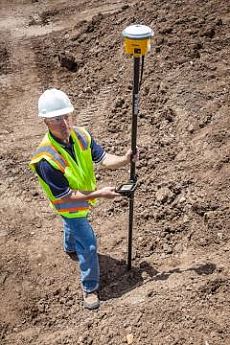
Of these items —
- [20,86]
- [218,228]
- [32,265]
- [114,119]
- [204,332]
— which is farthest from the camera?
[20,86]

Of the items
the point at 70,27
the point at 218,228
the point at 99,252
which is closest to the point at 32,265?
the point at 99,252

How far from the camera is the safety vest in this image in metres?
4.27

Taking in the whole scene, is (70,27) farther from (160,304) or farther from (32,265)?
(160,304)

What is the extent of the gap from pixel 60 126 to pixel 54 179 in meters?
0.47

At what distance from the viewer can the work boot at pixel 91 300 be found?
488 centimetres

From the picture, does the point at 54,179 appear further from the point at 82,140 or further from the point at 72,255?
the point at 72,255

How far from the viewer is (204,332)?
4.06 meters

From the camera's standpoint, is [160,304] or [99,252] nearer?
[160,304]

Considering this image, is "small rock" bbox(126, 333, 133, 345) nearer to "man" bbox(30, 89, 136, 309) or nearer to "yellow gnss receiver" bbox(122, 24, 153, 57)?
"man" bbox(30, 89, 136, 309)

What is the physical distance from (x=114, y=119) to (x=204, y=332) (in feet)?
15.3

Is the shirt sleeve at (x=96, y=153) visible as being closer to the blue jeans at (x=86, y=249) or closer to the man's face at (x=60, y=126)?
the man's face at (x=60, y=126)

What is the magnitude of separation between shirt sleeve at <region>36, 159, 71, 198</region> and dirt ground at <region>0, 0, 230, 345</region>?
130cm

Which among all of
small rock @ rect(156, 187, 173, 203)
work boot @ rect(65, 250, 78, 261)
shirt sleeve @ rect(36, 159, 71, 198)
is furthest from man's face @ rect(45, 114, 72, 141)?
small rock @ rect(156, 187, 173, 203)

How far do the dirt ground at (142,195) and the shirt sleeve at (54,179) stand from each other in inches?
51.0
